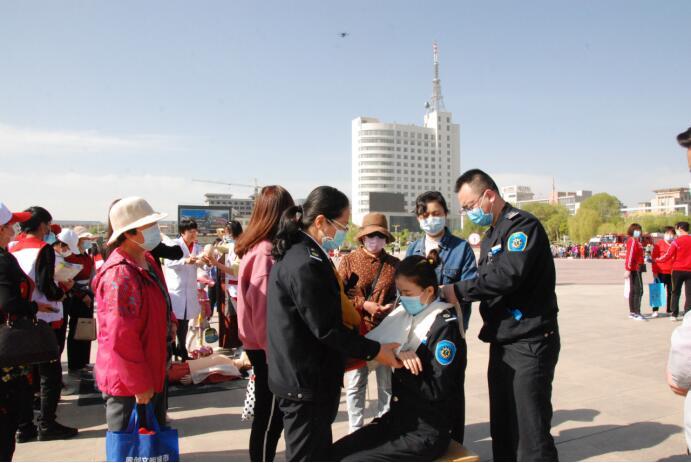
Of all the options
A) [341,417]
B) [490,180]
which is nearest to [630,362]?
[341,417]

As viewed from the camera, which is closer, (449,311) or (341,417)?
(449,311)

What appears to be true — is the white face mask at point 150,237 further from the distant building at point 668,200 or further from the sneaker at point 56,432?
the distant building at point 668,200

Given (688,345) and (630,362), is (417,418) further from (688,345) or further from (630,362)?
(630,362)

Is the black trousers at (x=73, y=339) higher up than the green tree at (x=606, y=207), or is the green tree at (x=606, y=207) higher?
the green tree at (x=606, y=207)

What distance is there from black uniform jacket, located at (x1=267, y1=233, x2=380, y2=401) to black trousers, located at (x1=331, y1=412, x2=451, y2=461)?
389mm

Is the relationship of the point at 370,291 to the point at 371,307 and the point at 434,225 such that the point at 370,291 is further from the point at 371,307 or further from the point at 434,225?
the point at 434,225

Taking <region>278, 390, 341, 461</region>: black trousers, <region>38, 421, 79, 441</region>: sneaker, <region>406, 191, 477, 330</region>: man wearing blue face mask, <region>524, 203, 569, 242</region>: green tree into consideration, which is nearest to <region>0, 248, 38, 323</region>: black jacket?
<region>38, 421, 79, 441</region>: sneaker

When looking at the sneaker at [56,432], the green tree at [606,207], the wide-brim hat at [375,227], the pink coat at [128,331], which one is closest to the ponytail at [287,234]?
the pink coat at [128,331]

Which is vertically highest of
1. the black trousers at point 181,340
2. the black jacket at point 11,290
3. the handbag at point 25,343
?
the black jacket at point 11,290

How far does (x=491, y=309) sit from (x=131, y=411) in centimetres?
215

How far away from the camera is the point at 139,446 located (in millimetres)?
2525

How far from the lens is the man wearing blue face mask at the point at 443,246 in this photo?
373cm

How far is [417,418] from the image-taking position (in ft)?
8.71

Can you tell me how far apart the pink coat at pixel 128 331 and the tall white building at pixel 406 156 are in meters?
128
